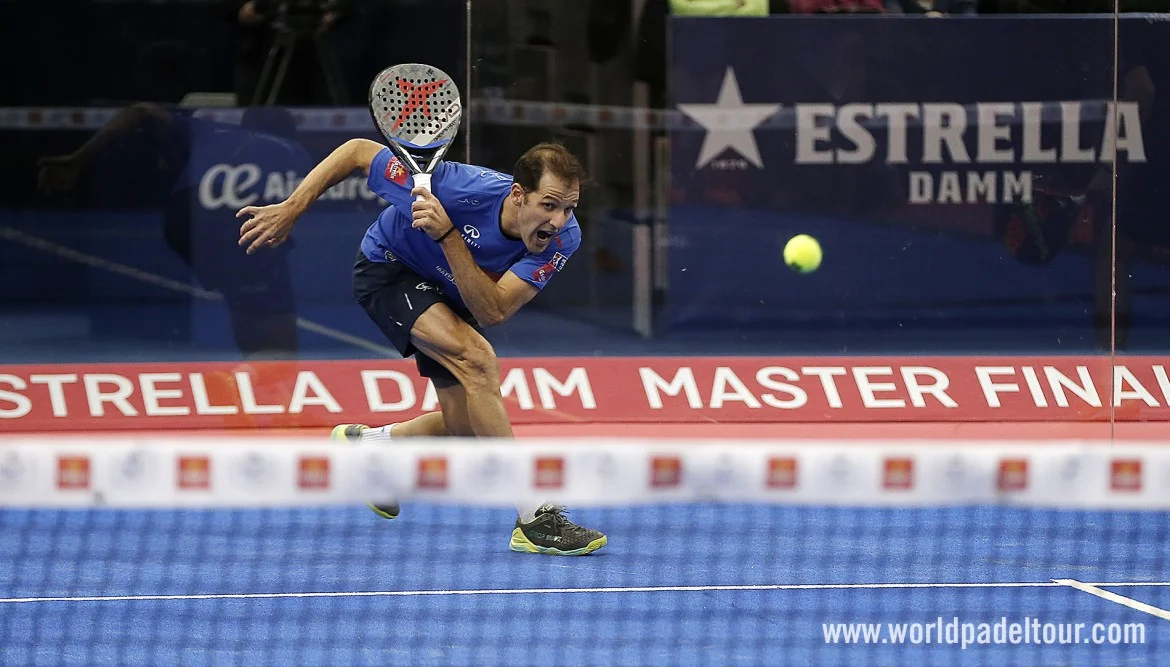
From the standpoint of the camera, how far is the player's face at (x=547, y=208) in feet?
19.1

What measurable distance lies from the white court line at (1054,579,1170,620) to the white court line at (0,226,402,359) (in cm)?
385

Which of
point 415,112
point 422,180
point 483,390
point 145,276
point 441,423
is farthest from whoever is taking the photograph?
point 145,276

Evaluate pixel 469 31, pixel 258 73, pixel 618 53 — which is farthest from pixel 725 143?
pixel 258 73

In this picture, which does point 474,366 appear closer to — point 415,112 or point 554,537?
point 554,537

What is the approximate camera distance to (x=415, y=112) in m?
5.98

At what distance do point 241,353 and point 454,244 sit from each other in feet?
10.8

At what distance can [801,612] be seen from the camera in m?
5.34

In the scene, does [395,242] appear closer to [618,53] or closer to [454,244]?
[454,244]

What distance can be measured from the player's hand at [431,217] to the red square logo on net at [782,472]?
1.95 metres

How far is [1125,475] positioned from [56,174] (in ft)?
19.8

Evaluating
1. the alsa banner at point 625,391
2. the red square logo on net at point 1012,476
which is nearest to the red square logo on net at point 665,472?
the red square logo on net at point 1012,476

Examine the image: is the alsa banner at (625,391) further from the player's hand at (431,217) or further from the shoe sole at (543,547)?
the player's hand at (431,217)

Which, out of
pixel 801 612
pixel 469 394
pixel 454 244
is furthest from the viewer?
pixel 469 394

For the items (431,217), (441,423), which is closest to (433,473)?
(431,217)
